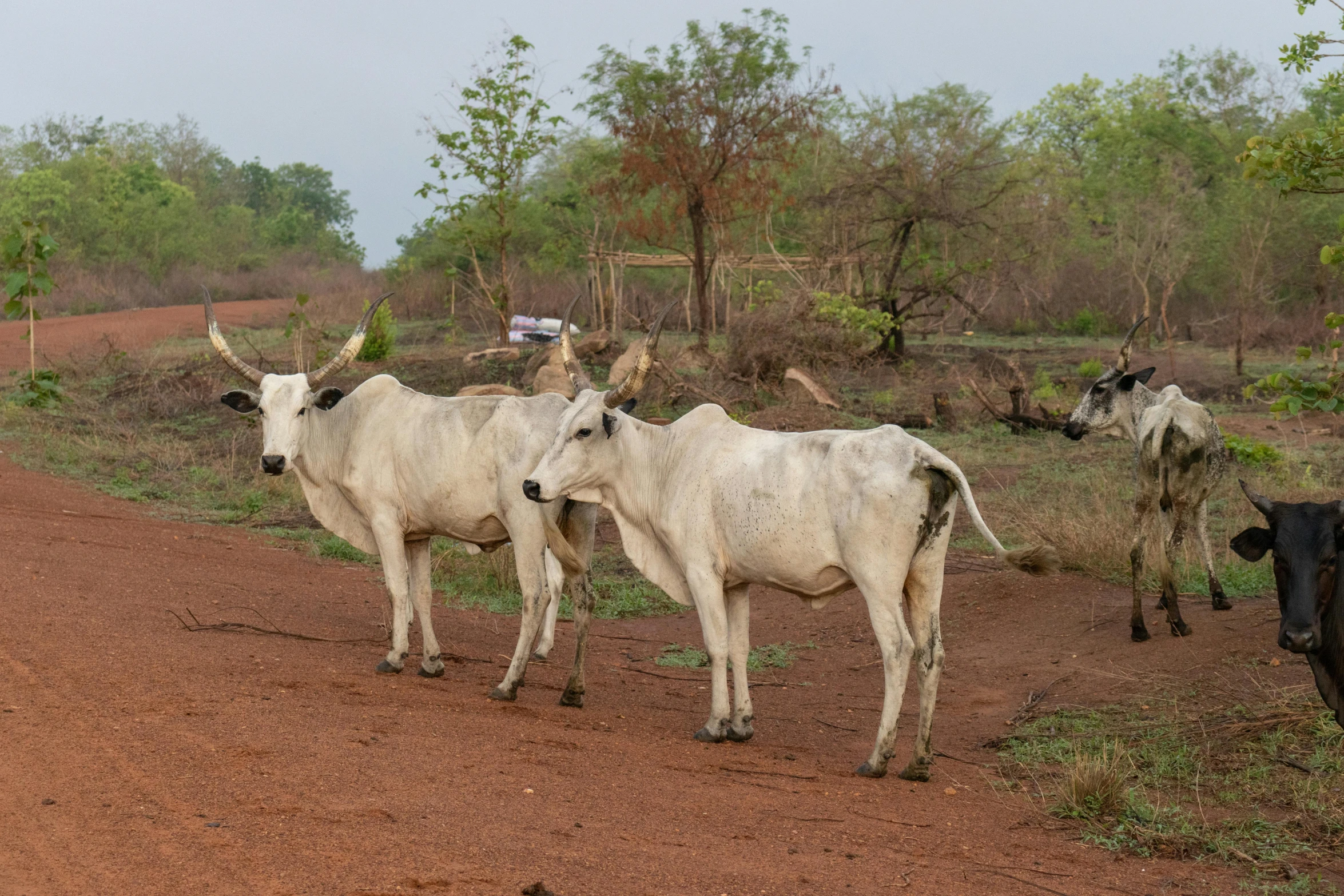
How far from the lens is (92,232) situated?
38.8m

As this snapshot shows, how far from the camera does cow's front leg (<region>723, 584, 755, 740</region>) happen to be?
6.05 m

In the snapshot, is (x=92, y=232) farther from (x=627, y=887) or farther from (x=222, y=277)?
(x=627, y=887)

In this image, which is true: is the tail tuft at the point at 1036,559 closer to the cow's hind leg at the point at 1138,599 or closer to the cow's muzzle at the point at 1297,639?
the cow's muzzle at the point at 1297,639

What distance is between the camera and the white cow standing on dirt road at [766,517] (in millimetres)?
5570

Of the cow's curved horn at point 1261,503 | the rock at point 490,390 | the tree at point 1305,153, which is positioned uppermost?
the tree at point 1305,153

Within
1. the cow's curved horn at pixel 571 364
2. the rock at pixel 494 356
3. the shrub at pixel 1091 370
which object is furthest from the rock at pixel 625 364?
the cow's curved horn at pixel 571 364

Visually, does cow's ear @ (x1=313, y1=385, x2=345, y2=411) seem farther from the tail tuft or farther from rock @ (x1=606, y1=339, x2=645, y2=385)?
rock @ (x1=606, y1=339, x2=645, y2=385)

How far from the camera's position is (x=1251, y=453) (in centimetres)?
1123

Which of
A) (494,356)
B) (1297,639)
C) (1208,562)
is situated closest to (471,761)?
(1297,639)

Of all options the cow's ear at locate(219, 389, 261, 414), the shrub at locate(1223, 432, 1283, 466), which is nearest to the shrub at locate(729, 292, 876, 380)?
the shrub at locate(1223, 432, 1283, 466)

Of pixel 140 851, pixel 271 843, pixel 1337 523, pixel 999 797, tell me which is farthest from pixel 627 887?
pixel 1337 523

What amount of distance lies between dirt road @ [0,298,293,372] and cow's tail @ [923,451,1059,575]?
15.8 metres

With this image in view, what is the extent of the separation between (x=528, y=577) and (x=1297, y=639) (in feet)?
11.7

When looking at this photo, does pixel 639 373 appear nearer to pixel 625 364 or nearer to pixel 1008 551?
pixel 1008 551
